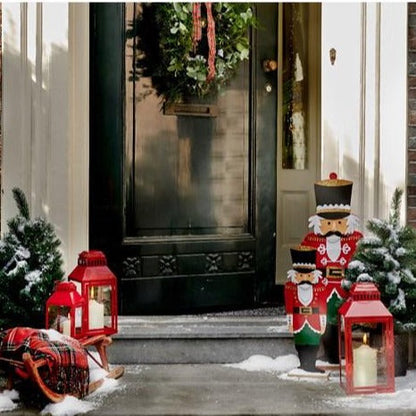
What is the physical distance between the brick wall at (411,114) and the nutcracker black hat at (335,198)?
1.75 feet

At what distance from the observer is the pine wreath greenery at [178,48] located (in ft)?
13.7

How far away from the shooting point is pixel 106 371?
3.48 meters

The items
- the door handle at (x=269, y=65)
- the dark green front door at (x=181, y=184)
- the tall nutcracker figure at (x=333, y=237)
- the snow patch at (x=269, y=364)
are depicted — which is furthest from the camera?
the door handle at (x=269, y=65)

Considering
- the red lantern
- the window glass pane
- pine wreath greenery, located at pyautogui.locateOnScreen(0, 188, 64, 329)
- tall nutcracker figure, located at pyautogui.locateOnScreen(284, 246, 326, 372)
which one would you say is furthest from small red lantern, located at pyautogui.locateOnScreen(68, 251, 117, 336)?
the window glass pane

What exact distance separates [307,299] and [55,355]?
1155 mm

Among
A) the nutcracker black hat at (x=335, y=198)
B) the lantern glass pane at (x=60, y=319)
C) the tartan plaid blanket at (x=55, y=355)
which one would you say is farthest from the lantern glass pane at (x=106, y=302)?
the nutcracker black hat at (x=335, y=198)

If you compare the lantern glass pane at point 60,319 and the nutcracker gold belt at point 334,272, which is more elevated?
the nutcracker gold belt at point 334,272

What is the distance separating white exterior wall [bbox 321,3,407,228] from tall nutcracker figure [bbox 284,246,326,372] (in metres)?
0.66

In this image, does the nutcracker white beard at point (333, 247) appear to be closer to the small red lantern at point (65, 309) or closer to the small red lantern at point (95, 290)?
the small red lantern at point (95, 290)

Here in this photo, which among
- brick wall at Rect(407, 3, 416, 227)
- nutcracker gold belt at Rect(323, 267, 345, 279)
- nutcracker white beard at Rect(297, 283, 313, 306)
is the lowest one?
nutcracker white beard at Rect(297, 283, 313, 306)

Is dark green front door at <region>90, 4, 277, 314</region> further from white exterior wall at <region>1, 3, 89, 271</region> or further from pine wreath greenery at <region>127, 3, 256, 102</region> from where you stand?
white exterior wall at <region>1, 3, 89, 271</region>

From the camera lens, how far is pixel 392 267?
351 cm

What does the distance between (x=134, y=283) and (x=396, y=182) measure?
1526mm

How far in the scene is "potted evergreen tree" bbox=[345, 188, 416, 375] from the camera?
3.49m
